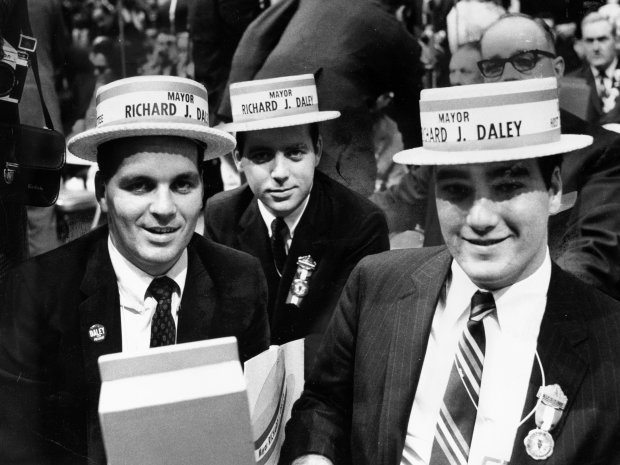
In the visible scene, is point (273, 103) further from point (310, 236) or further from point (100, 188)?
point (100, 188)

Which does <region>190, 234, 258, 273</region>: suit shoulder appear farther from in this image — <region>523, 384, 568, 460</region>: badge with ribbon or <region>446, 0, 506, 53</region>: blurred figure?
<region>523, 384, 568, 460</region>: badge with ribbon

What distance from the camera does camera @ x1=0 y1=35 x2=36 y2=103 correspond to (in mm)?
2637

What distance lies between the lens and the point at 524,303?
204 centimetres

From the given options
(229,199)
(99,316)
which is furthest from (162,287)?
(229,199)

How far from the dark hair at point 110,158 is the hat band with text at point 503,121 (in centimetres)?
78

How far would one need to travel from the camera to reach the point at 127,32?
2.80m

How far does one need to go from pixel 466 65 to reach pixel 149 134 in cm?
109

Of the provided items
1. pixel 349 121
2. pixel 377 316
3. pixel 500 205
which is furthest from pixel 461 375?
pixel 349 121

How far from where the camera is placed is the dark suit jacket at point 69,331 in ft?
8.04

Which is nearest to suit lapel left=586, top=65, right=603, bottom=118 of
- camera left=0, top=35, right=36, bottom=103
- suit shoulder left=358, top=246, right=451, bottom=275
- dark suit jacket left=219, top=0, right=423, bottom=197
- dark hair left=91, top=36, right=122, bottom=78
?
dark suit jacket left=219, top=0, right=423, bottom=197

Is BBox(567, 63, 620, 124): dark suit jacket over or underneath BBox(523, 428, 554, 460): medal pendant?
over

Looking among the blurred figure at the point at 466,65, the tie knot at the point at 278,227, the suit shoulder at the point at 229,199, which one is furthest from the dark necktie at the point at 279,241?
the blurred figure at the point at 466,65

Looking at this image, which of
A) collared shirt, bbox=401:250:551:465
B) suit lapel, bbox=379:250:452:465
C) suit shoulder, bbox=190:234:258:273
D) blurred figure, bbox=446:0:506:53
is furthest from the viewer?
blurred figure, bbox=446:0:506:53

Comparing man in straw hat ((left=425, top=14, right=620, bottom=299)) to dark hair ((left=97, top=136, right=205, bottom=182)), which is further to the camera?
man in straw hat ((left=425, top=14, right=620, bottom=299))
